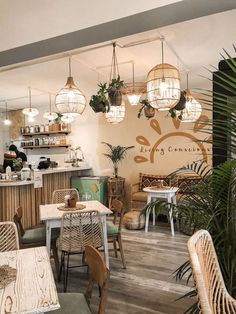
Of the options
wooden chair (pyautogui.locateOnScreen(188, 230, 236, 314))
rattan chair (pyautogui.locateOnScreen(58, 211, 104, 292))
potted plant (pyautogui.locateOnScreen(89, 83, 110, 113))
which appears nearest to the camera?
wooden chair (pyautogui.locateOnScreen(188, 230, 236, 314))

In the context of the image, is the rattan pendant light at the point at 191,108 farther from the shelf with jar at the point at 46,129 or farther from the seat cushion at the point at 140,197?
the shelf with jar at the point at 46,129

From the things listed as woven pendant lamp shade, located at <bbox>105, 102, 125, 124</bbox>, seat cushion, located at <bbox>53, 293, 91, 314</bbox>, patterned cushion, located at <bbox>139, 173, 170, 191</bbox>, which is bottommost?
seat cushion, located at <bbox>53, 293, 91, 314</bbox>

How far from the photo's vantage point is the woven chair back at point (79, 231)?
2.90m

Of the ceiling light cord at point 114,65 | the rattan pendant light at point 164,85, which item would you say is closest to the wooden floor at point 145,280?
the rattan pendant light at point 164,85

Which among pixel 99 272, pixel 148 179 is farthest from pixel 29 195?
pixel 99 272

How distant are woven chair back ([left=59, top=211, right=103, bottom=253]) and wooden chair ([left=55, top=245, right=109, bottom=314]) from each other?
1008 mm

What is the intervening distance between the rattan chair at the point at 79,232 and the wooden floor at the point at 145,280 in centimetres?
50

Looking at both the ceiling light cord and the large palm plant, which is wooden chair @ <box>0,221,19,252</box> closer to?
the large palm plant

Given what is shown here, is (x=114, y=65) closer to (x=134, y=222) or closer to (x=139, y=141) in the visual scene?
(x=139, y=141)

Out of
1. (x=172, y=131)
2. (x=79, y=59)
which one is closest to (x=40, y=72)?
(x=79, y=59)

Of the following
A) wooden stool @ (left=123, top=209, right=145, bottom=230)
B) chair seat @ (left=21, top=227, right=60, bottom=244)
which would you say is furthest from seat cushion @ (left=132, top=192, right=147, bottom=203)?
chair seat @ (left=21, top=227, right=60, bottom=244)

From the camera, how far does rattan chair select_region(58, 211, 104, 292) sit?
9.52ft

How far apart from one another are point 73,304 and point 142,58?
11.6ft

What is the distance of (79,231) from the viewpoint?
9.80 ft
